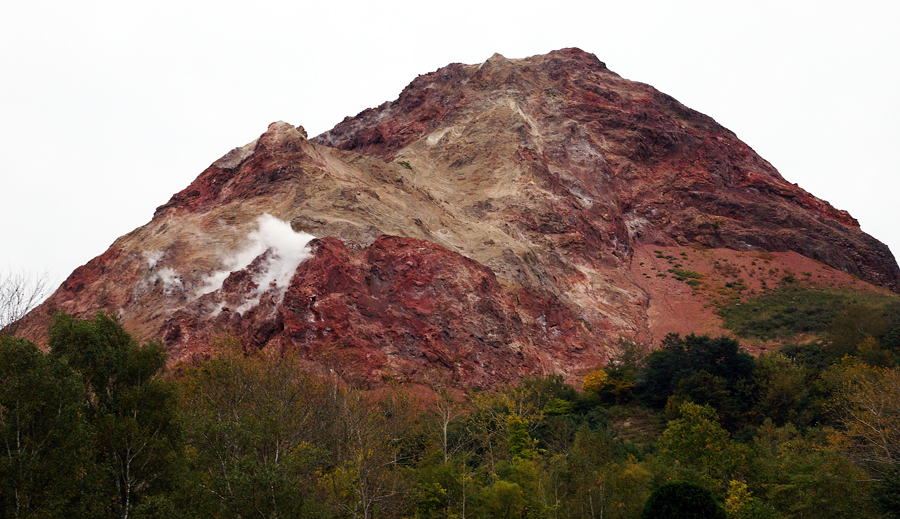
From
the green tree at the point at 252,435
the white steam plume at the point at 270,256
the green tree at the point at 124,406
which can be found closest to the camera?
the green tree at the point at 124,406

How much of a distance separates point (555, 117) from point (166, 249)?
181 ft

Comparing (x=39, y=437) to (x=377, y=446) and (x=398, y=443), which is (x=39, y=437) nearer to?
(x=377, y=446)

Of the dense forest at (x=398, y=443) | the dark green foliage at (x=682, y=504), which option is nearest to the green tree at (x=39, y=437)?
the dense forest at (x=398, y=443)

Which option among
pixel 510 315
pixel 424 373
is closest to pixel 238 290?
pixel 424 373

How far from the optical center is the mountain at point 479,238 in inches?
1752

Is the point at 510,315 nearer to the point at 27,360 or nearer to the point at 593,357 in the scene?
the point at 593,357

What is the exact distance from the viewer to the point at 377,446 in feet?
80.2

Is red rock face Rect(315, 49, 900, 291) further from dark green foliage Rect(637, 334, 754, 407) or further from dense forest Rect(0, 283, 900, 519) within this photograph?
dense forest Rect(0, 283, 900, 519)

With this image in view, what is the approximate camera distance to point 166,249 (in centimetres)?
5019

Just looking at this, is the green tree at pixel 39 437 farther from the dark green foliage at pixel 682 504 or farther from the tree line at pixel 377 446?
the dark green foliage at pixel 682 504

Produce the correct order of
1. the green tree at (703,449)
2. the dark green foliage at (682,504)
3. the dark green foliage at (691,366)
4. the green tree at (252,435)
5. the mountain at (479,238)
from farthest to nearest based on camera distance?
the dark green foliage at (691,366), the mountain at (479,238), the green tree at (703,449), the dark green foliage at (682,504), the green tree at (252,435)

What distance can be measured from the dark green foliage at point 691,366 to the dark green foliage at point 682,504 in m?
22.2

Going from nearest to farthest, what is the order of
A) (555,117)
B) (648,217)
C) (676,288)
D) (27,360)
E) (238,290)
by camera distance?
(27,360) < (238,290) < (676,288) < (648,217) < (555,117)

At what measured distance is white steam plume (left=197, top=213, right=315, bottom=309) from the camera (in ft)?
147
